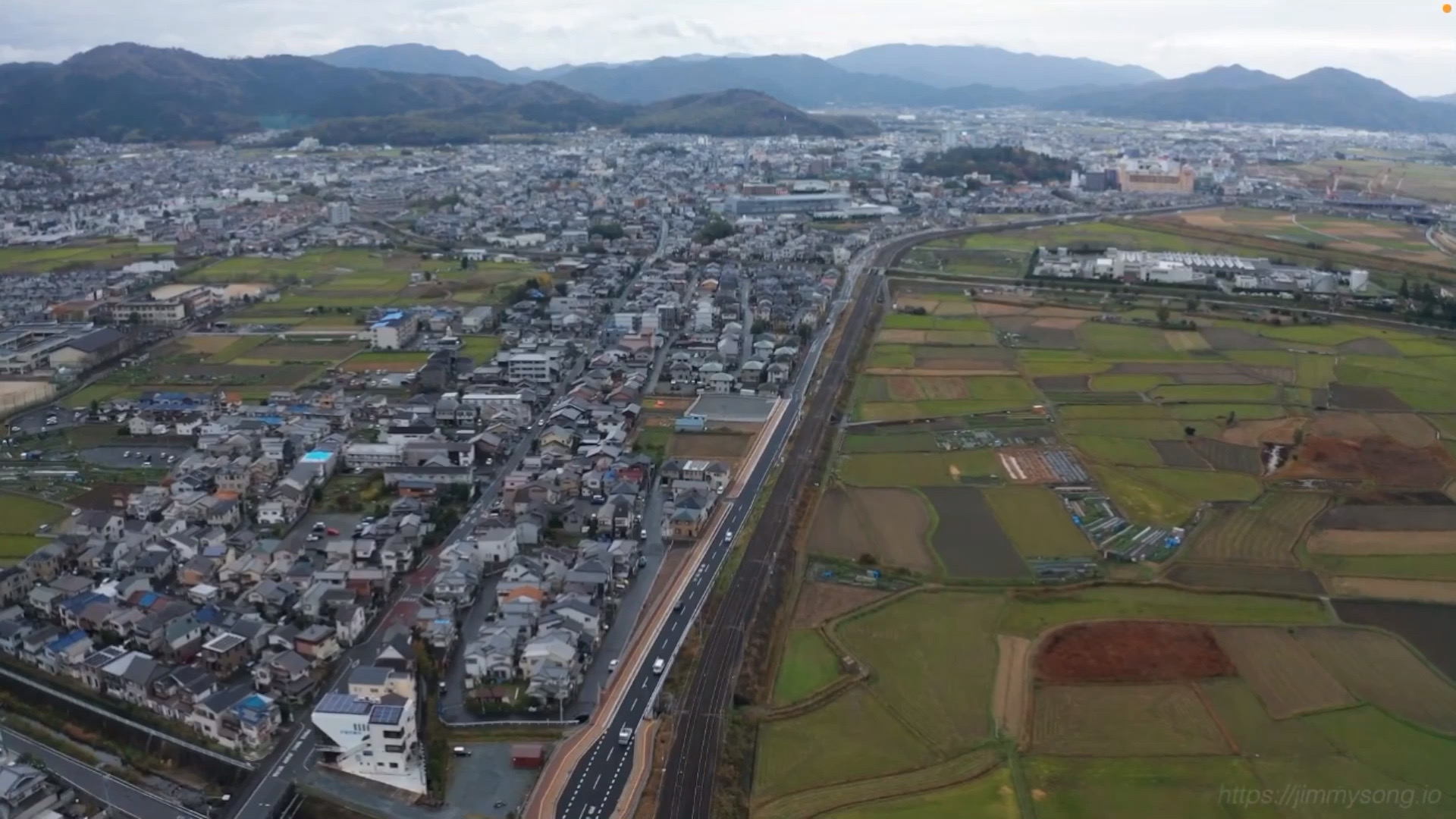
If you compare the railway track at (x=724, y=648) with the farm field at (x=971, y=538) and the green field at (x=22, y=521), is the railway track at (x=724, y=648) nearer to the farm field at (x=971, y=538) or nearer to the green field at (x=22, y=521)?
the farm field at (x=971, y=538)

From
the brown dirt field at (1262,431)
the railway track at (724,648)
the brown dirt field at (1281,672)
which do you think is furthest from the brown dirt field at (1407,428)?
the railway track at (724,648)

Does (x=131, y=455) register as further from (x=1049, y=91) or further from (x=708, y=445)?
(x=1049, y=91)

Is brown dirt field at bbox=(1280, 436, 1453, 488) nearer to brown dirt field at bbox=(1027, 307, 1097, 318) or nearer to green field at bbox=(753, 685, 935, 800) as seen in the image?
green field at bbox=(753, 685, 935, 800)

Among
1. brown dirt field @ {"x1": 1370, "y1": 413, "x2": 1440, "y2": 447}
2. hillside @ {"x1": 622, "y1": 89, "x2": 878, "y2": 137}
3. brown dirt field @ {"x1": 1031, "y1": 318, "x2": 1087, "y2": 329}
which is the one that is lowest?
brown dirt field @ {"x1": 1370, "y1": 413, "x2": 1440, "y2": 447}

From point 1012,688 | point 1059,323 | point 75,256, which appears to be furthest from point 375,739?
point 75,256

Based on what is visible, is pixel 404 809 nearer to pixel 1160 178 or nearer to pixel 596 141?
pixel 1160 178

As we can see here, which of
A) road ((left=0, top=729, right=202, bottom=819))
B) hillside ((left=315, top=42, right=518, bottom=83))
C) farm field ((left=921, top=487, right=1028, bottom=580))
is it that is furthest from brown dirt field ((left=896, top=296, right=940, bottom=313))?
hillside ((left=315, top=42, right=518, bottom=83))
